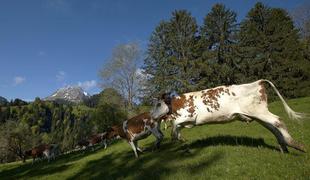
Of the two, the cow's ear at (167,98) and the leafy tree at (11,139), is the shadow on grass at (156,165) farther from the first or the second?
the leafy tree at (11,139)

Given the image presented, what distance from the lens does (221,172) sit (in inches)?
316

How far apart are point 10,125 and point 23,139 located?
7.53m

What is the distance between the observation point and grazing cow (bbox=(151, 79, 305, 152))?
9227 mm

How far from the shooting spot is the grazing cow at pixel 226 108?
30.3ft

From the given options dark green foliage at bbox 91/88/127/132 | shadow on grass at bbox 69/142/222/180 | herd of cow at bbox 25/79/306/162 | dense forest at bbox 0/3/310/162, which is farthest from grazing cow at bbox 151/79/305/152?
dark green foliage at bbox 91/88/127/132

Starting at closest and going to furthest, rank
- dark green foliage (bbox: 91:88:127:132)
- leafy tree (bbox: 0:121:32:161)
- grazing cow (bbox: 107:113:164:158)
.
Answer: grazing cow (bbox: 107:113:164:158), dark green foliage (bbox: 91:88:127:132), leafy tree (bbox: 0:121:32:161)

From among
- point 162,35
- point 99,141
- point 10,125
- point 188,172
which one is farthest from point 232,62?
point 10,125

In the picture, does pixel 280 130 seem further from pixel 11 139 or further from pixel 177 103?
pixel 11 139

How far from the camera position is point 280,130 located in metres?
8.99

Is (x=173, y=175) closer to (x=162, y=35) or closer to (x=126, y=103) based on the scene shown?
(x=126, y=103)

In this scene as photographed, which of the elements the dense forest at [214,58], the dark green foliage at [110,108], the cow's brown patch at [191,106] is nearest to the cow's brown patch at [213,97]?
the cow's brown patch at [191,106]

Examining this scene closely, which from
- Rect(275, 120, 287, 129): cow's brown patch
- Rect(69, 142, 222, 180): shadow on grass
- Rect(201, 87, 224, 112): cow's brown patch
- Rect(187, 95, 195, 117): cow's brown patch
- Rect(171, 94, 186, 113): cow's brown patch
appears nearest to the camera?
Rect(275, 120, 287, 129): cow's brown patch

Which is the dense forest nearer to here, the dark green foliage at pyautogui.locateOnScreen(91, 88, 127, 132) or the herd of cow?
the dark green foliage at pyautogui.locateOnScreen(91, 88, 127, 132)

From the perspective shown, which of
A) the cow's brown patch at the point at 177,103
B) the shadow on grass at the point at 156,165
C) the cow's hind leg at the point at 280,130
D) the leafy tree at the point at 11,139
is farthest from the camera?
the leafy tree at the point at 11,139
